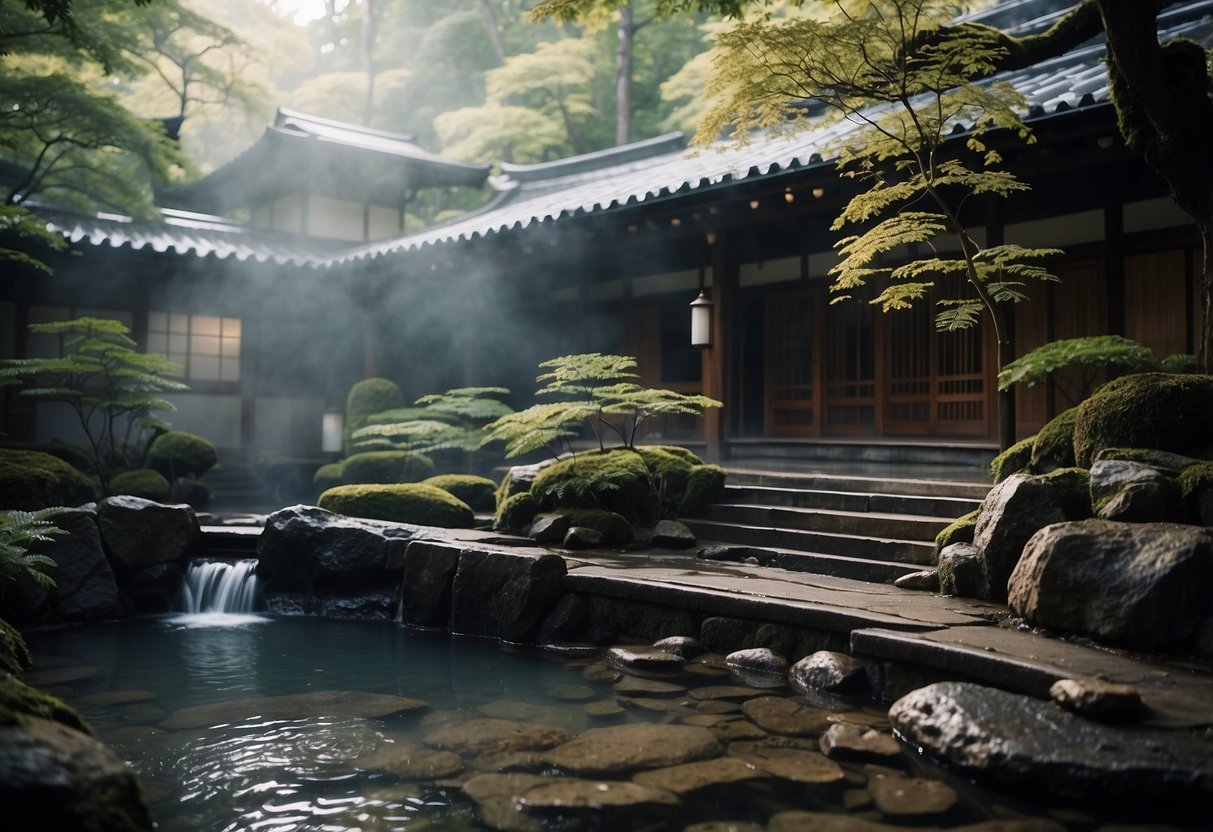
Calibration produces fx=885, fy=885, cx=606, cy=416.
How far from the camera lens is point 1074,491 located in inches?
233

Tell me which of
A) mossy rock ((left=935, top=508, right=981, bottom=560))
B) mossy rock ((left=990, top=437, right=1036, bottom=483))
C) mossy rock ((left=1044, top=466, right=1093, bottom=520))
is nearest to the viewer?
mossy rock ((left=1044, top=466, right=1093, bottom=520))

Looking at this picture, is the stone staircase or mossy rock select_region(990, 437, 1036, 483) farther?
the stone staircase

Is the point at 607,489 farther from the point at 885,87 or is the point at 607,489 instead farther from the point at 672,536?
the point at 885,87

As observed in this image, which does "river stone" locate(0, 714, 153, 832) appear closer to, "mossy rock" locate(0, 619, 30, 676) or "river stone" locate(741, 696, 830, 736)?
"mossy rock" locate(0, 619, 30, 676)

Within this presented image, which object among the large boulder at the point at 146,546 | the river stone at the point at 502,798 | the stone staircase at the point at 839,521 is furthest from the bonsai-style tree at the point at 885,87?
the large boulder at the point at 146,546

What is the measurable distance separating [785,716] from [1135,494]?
2.52 metres

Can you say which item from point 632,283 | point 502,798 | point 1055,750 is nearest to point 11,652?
point 502,798

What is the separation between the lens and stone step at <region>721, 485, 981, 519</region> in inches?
291

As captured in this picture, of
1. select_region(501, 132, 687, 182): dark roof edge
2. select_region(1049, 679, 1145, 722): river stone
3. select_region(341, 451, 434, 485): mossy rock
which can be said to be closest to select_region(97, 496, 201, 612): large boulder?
select_region(341, 451, 434, 485): mossy rock

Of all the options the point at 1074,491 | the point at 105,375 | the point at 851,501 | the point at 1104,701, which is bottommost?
the point at 1104,701

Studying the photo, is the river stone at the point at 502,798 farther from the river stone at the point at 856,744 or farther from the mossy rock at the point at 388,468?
the mossy rock at the point at 388,468

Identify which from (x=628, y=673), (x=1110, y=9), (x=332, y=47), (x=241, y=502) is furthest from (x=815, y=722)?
(x=332, y=47)

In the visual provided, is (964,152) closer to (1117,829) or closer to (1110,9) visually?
(1110,9)

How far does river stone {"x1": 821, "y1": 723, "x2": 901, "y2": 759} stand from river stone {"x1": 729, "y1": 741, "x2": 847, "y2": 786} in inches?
2.6
